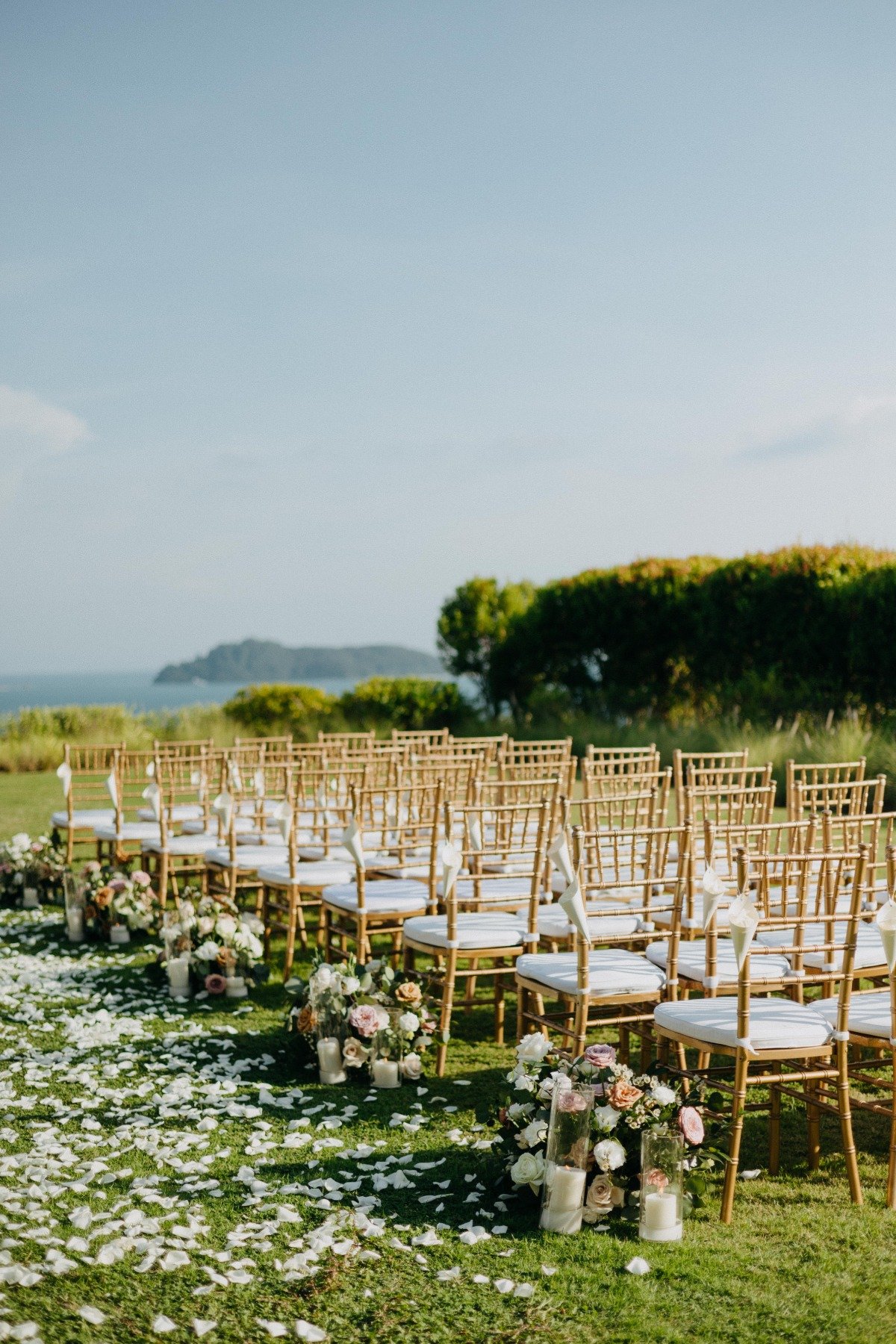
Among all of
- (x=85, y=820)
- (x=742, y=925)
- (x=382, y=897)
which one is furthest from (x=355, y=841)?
(x=85, y=820)

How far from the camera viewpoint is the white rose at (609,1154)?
333cm

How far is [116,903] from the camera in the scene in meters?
7.36

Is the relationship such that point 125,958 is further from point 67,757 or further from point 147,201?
point 147,201

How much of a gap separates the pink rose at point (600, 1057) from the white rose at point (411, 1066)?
1284 millimetres

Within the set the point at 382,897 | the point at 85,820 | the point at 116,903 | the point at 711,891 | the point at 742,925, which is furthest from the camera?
the point at 85,820

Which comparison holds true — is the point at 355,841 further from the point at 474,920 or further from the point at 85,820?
the point at 85,820

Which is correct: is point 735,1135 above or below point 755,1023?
below

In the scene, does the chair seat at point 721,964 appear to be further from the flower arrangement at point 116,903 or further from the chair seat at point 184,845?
the flower arrangement at point 116,903

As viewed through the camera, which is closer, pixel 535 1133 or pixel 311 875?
pixel 535 1133

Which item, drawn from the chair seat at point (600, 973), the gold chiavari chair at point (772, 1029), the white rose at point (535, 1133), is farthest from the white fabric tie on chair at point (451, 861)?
the white rose at point (535, 1133)

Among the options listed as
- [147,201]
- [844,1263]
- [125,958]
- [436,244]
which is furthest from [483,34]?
[844,1263]

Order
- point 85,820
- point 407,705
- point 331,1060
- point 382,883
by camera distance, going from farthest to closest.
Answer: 1. point 407,705
2. point 85,820
3. point 382,883
4. point 331,1060

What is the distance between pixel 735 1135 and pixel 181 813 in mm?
5869

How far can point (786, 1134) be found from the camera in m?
4.23
